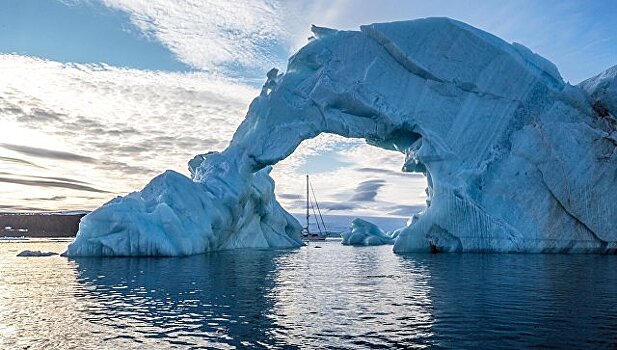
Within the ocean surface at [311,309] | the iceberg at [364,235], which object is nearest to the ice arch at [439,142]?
the ocean surface at [311,309]

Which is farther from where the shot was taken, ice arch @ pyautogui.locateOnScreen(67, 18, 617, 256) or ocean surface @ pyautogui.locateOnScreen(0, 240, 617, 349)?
ice arch @ pyautogui.locateOnScreen(67, 18, 617, 256)


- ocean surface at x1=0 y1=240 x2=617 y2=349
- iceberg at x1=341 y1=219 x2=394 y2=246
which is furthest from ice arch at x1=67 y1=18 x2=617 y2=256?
iceberg at x1=341 y1=219 x2=394 y2=246

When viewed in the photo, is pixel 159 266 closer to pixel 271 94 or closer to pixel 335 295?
pixel 335 295

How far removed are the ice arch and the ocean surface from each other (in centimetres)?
910

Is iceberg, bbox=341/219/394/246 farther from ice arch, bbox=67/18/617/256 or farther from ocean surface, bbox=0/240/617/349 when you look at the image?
ocean surface, bbox=0/240/617/349

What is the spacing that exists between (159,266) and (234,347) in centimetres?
1539

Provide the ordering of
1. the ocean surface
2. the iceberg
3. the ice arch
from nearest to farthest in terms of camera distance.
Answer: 1. the ocean surface
2. the ice arch
3. the iceberg

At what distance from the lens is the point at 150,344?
8633mm

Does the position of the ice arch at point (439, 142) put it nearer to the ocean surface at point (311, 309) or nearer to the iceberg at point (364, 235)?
the ocean surface at point (311, 309)

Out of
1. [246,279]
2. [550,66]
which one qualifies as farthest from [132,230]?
[550,66]

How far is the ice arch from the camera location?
2952 cm

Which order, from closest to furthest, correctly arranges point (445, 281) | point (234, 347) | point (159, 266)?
point (234, 347) < point (445, 281) < point (159, 266)

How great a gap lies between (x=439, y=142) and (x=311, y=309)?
21795mm

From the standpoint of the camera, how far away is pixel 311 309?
1202 cm
